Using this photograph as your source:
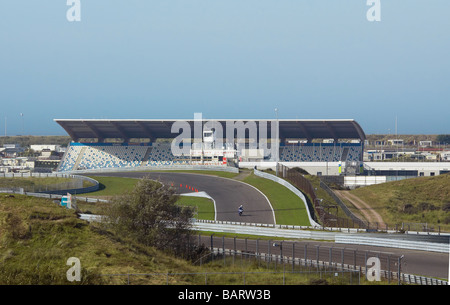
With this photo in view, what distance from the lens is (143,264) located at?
83.1ft

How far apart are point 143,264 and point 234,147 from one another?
286 ft

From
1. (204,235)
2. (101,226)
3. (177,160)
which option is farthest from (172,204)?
(177,160)

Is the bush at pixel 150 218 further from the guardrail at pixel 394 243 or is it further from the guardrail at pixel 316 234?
the guardrail at pixel 394 243

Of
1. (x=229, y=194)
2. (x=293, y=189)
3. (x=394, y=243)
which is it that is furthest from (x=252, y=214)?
(x=394, y=243)

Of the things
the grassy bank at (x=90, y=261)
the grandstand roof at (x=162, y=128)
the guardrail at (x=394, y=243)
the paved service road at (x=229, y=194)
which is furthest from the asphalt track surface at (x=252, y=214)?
the grandstand roof at (x=162, y=128)

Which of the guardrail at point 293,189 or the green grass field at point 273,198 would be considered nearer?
the guardrail at point 293,189

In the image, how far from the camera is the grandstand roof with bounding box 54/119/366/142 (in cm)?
10012

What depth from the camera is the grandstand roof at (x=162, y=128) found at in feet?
328

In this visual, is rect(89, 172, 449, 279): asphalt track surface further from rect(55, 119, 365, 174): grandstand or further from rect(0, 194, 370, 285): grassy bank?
rect(55, 119, 365, 174): grandstand

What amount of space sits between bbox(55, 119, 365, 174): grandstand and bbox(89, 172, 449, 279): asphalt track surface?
20858mm

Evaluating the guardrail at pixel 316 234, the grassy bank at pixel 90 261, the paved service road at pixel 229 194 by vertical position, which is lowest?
the paved service road at pixel 229 194

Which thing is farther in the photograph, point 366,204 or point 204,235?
point 366,204

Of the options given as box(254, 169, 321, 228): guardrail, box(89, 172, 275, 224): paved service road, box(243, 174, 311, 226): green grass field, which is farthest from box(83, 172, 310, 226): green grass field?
box(89, 172, 275, 224): paved service road
